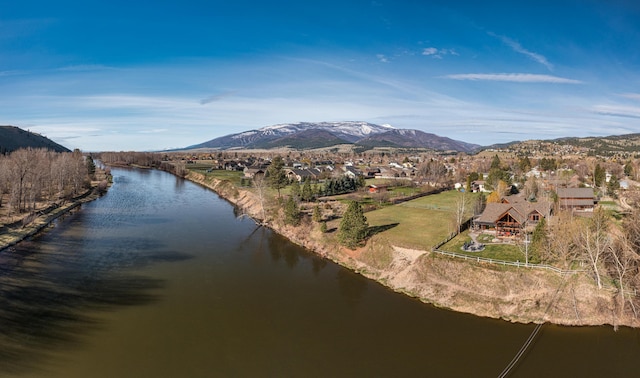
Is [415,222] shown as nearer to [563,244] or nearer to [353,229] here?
[353,229]

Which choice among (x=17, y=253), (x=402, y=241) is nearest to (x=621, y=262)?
(x=402, y=241)

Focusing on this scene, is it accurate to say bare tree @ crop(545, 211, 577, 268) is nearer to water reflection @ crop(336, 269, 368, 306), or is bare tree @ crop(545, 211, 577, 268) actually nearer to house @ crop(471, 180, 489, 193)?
water reflection @ crop(336, 269, 368, 306)

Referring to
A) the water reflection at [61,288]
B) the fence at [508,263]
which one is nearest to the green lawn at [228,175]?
the water reflection at [61,288]

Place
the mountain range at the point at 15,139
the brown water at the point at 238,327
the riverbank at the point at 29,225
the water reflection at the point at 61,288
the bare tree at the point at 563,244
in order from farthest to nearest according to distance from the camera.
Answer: the mountain range at the point at 15,139, the riverbank at the point at 29,225, the bare tree at the point at 563,244, the water reflection at the point at 61,288, the brown water at the point at 238,327

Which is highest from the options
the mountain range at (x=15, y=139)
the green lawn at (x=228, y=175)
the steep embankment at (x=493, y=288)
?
the mountain range at (x=15, y=139)

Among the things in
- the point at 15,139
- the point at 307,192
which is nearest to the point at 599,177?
the point at 307,192

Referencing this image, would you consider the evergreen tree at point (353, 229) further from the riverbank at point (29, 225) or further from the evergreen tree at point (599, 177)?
the evergreen tree at point (599, 177)
